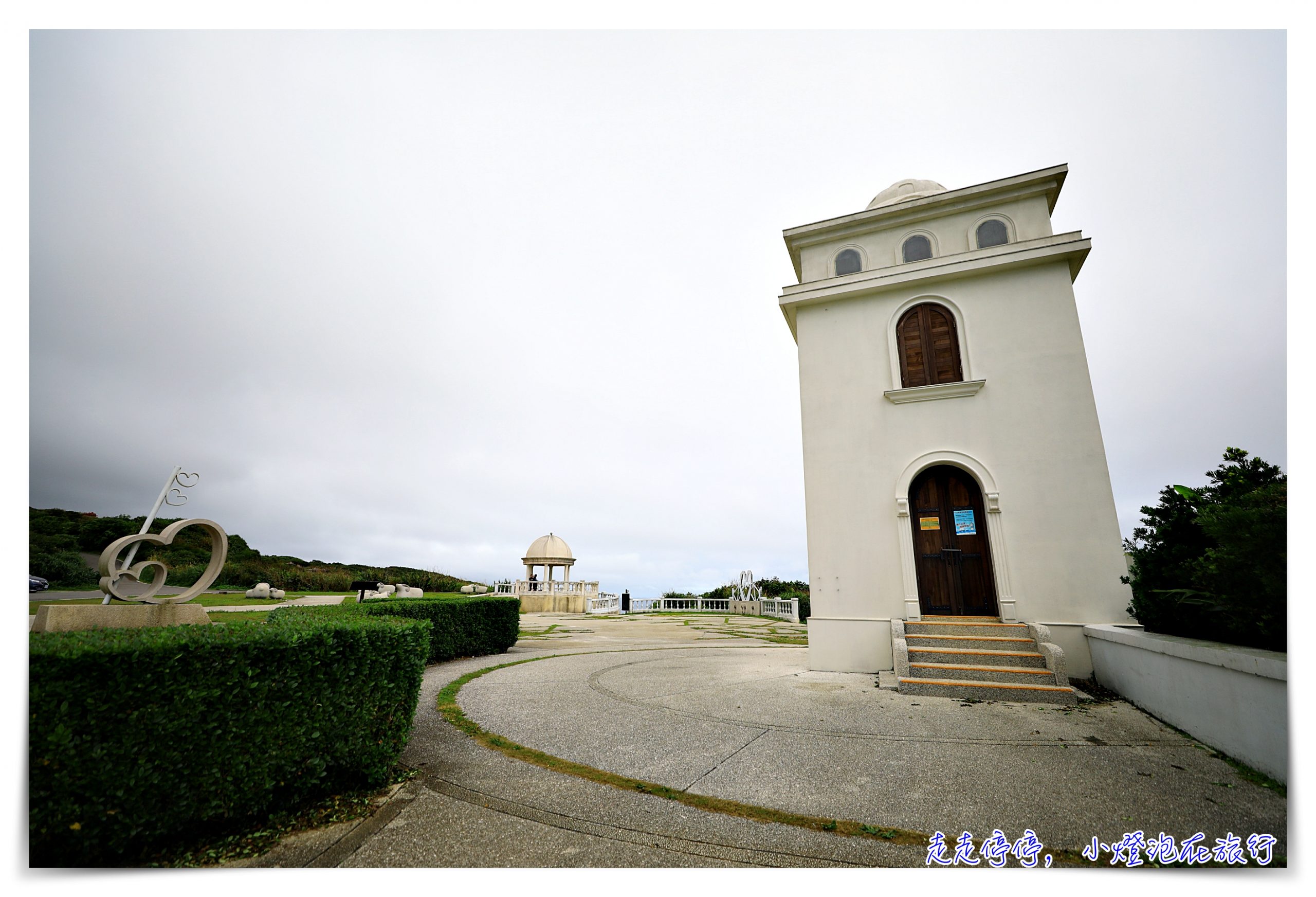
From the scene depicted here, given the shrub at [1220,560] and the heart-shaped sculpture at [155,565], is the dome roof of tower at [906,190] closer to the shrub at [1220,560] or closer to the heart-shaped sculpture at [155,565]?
the shrub at [1220,560]

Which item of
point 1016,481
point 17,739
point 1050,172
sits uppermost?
point 1050,172

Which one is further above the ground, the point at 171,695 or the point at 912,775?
the point at 171,695

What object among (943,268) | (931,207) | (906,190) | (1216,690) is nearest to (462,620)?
(1216,690)

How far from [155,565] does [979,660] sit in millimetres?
10798

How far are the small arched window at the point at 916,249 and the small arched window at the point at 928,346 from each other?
1030 mm

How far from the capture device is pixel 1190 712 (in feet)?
17.1

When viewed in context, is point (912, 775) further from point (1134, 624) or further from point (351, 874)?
point (1134, 624)

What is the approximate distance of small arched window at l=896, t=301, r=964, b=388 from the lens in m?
9.78

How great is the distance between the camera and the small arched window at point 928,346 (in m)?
9.78

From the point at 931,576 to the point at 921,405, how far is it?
10.1 feet

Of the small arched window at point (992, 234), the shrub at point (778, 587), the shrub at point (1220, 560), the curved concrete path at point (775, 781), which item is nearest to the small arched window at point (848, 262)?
the small arched window at point (992, 234)

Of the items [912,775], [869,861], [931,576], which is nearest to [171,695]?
[869,861]

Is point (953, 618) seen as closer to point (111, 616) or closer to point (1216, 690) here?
point (1216, 690)

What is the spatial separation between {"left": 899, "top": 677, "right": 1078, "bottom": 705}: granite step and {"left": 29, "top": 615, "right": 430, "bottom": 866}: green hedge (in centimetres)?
664
